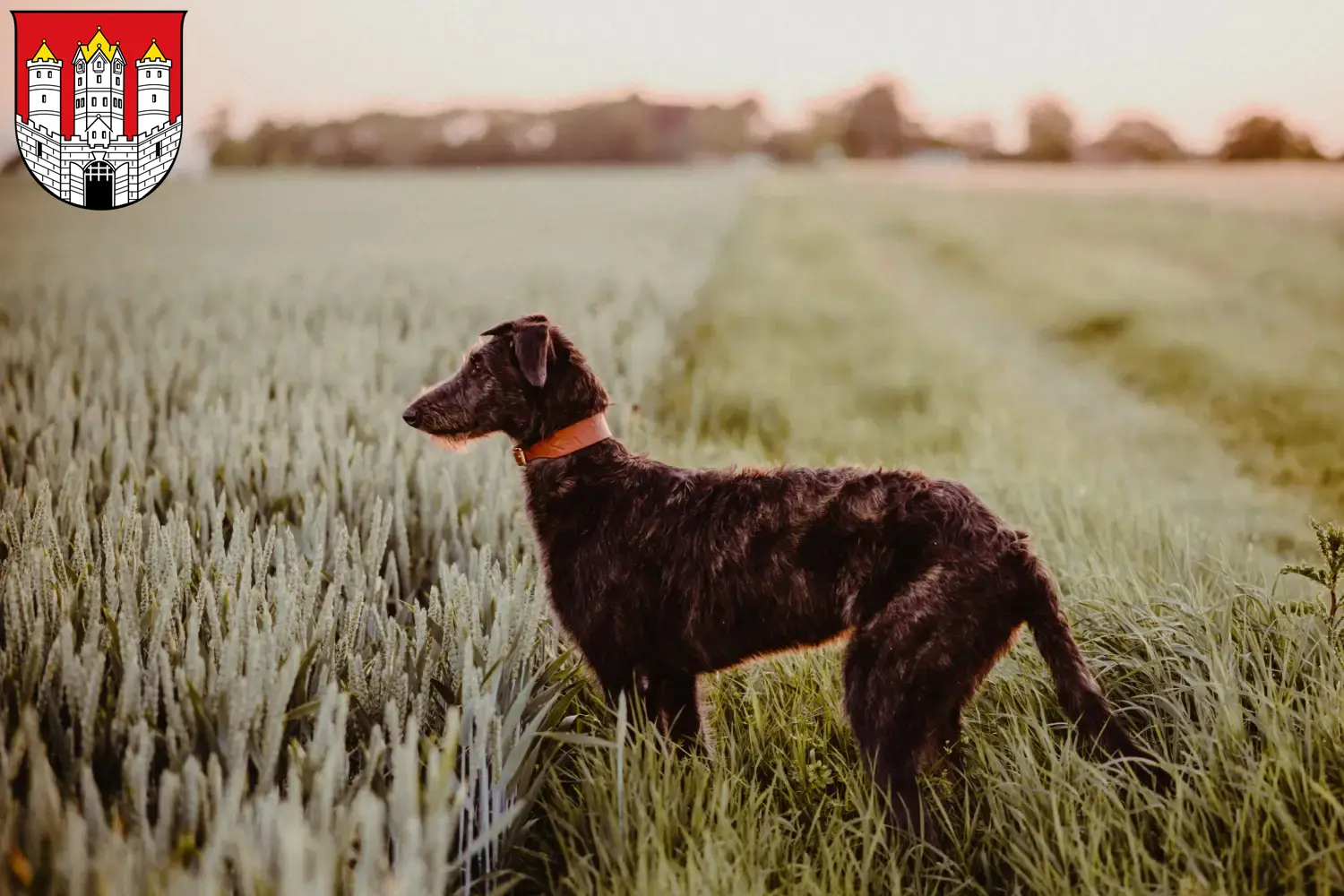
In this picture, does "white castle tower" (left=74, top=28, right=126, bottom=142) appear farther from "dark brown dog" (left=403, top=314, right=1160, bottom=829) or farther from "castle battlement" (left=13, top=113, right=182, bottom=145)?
"dark brown dog" (left=403, top=314, right=1160, bottom=829)

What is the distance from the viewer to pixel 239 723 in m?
1.80

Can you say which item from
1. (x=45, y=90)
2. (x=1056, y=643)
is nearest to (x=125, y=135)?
(x=45, y=90)

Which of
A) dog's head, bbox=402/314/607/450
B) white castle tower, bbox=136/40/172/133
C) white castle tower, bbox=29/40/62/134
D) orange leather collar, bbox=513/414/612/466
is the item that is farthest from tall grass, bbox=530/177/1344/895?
white castle tower, bbox=29/40/62/134

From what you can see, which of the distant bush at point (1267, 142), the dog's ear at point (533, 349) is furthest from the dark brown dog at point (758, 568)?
the distant bush at point (1267, 142)

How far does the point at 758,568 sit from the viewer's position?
2.13m

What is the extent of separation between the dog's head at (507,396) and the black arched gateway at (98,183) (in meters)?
3.34

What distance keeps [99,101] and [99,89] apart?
0.22 ft

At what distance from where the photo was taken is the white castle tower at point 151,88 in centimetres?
447

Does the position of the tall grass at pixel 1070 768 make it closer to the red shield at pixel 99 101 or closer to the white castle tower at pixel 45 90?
the red shield at pixel 99 101

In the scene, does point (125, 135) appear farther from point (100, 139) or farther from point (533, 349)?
point (533, 349)

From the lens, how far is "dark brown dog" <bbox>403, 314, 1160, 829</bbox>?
1.93 metres

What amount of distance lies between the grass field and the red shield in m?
1.16

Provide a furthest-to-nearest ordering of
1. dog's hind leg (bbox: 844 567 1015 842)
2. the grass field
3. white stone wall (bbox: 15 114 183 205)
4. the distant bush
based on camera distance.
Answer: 1. the distant bush
2. white stone wall (bbox: 15 114 183 205)
3. dog's hind leg (bbox: 844 567 1015 842)
4. the grass field

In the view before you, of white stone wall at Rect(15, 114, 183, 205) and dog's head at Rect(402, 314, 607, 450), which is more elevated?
white stone wall at Rect(15, 114, 183, 205)
